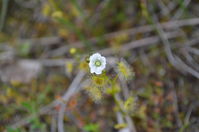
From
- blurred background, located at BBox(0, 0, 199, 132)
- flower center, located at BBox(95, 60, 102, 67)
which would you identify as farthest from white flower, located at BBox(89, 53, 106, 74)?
blurred background, located at BBox(0, 0, 199, 132)

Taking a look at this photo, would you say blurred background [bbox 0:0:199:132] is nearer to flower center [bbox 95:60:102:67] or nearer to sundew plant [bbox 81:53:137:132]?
sundew plant [bbox 81:53:137:132]

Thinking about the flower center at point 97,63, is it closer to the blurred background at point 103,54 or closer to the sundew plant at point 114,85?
the sundew plant at point 114,85

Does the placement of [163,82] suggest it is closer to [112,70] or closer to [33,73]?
[112,70]

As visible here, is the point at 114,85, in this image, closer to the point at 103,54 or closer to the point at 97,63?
the point at 97,63

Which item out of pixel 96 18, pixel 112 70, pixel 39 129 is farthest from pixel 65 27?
pixel 39 129

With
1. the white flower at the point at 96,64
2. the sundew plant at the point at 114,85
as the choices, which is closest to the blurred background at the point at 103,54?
the sundew plant at the point at 114,85

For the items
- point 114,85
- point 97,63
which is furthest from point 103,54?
point 97,63

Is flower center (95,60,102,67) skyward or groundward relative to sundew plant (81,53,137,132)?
skyward
